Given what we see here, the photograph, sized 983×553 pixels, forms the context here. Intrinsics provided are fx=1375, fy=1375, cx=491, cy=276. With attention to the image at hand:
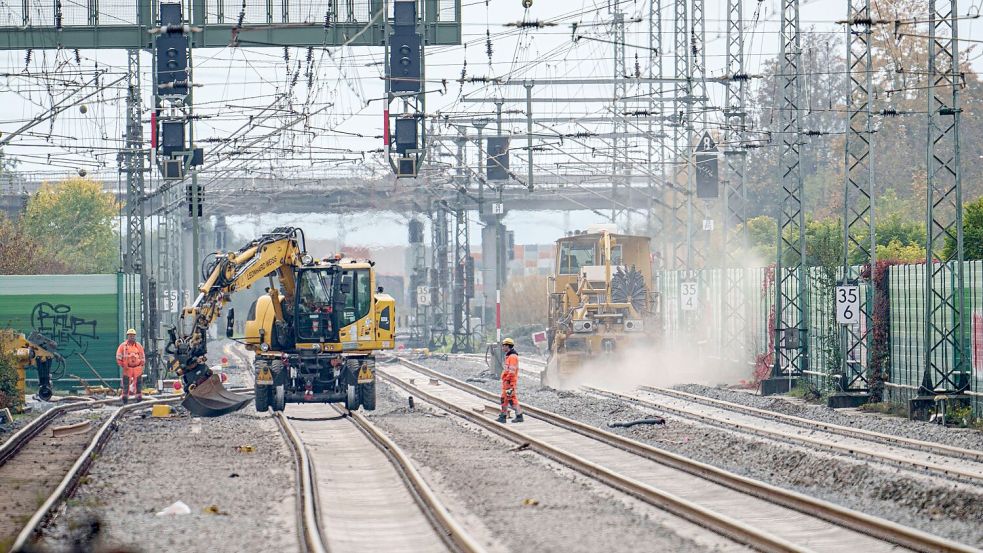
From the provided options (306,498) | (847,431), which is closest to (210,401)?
(847,431)

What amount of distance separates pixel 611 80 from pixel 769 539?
34.6 metres

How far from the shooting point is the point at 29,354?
3139 cm

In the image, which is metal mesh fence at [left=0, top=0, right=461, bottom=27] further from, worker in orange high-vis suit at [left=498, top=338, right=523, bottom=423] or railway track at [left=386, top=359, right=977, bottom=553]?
railway track at [left=386, top=359, right=977, bottom=553]

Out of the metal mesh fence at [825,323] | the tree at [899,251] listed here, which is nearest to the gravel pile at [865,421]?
the metal mesh fence at [825,323]

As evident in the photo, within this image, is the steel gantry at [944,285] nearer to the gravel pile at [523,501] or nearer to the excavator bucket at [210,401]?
the gravel pile at [523,501]

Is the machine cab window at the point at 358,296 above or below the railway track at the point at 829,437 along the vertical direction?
above

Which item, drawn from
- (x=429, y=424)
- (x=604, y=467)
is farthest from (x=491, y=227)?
(x=604, y=467)

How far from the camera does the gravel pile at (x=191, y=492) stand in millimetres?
12859

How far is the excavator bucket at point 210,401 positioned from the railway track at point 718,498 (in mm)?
5721

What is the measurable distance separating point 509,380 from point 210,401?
6.36 m

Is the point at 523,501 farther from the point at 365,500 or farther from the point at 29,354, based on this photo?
the point at 29,354

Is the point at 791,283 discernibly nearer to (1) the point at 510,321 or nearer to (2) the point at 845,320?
(2) the point at 845,320

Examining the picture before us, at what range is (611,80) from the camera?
45219 mm

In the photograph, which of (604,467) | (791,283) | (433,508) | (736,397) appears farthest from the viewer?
(791,283)
